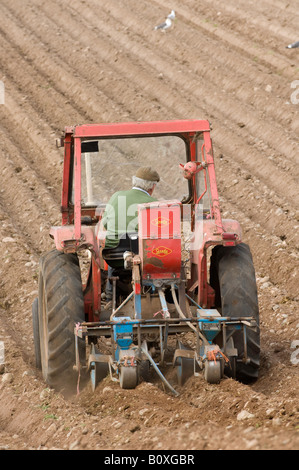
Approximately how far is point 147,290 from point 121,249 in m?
0.37

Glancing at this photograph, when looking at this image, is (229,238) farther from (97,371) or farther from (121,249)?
(97,371)

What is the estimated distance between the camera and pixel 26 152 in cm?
1392

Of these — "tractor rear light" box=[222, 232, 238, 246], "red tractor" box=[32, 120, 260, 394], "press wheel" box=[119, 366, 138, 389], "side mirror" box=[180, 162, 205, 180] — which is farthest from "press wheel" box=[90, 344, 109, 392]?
"side mirror" box=[180, 162, 205, 180]

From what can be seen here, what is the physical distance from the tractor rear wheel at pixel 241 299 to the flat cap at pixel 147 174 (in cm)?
81

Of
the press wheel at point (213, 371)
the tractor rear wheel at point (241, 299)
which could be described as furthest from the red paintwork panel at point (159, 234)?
the press wheel at point (213, 371)

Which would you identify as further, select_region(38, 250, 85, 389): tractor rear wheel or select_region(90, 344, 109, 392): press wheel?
select_region(38, 250, 85, 389): tractor rear wheel

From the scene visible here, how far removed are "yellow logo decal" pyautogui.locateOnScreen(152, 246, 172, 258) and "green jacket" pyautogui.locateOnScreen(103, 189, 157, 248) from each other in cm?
40

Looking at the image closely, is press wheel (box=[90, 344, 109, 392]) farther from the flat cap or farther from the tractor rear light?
the flat cap

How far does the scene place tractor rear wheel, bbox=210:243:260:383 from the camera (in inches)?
240

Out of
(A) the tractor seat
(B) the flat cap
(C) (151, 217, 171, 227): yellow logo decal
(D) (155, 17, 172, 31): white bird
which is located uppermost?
(D) (155, 17, 172, 31): white bird

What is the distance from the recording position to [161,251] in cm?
599

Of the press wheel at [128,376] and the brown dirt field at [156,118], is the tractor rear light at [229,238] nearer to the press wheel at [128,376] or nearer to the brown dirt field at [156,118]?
the brown dirt field at [156,118]

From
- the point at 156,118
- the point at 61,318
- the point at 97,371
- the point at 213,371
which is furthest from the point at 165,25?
the point at 213,371

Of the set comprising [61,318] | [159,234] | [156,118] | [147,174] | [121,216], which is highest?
[156,118]
